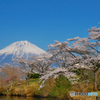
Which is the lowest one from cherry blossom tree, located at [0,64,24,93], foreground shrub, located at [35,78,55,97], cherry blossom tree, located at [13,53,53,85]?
foreground shrub, located at [35,78,55,97]

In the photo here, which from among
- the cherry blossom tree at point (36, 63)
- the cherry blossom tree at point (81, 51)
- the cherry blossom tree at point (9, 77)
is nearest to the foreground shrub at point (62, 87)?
the cherry blossom tree at point (81, 51)

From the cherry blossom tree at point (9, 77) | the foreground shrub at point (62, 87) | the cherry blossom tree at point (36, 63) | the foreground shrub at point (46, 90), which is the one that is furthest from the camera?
the cherry blossom tree at point (36, 63)

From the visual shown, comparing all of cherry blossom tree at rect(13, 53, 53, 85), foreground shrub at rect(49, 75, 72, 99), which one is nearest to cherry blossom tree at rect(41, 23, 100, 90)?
foreground shrub at rect(49, 75, 72, 99)

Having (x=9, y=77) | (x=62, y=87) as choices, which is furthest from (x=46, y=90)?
(x=9, y=77)

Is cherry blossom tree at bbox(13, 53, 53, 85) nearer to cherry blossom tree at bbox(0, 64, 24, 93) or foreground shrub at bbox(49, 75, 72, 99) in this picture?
cherry blossom tree at bbox(0, 64, 24, 93)

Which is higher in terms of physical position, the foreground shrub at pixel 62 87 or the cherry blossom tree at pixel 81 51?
the cherry blossom tree at pixel 81 51

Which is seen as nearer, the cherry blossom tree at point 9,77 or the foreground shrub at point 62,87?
the foreground shrub at point 62,87

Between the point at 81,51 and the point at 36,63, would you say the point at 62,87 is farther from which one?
the point at 36,63

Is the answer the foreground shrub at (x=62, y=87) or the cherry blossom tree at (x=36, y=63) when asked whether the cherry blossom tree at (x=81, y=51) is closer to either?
the foreground shrub at (x=62, y=87)

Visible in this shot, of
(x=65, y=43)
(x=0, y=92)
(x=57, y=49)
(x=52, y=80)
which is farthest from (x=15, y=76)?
(x=65, y=43)

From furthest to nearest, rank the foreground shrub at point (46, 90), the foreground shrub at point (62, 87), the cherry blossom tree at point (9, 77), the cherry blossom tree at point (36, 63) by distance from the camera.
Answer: the cherry blossom tree at point (36, 63)
the cherry blossom tree at point (9, 77)
the foreground shrub at point (46, 90)
the foreground shrub at point (62, 87)

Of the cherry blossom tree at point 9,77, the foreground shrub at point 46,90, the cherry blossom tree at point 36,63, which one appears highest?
the cherry blossom tree at point 36,63

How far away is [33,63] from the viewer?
25.3m

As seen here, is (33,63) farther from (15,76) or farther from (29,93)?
(29,93)
